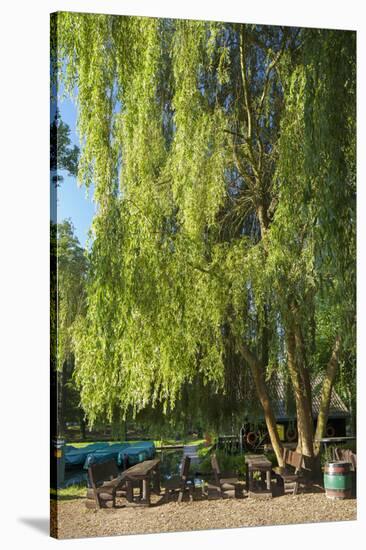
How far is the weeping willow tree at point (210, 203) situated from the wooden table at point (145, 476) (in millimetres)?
415

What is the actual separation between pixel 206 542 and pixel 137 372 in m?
1.35

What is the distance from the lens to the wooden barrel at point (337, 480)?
28.6ft

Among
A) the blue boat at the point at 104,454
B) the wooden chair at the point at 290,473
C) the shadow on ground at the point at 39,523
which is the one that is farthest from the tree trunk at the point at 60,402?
the wooden chair at the point at 290,473

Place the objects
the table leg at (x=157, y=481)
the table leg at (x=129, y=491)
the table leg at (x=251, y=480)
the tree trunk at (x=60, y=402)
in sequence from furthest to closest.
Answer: the table leg at (x=251, y=480), the table leg at (x=157, y=481), the table leg at (x=129, y=491), the tree trunk at (x=60, y=402)

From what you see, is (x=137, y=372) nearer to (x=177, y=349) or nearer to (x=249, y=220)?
(x=177, y=349)

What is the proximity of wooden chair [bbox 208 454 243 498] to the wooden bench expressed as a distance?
0.78 meters

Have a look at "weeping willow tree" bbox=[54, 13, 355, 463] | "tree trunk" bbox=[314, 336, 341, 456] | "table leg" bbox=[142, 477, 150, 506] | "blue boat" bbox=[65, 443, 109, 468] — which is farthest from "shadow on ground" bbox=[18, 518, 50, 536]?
"tree trunk" bbox=[314, 336, 341, 456]

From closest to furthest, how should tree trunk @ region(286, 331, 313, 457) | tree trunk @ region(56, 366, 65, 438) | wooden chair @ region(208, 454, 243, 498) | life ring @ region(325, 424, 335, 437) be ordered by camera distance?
tree trunk @ region(56, 366, 65, 438) → wooden chair @ region(208, 454, 243, 498) → tree trunk @ region(286, 331, 313, 457) → life ring @ region(325, 424, 335, 437)

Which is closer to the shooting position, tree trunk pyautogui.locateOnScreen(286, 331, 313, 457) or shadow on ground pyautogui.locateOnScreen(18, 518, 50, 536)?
shadow on ground pyautogui.locateOnScreen(18, 518, 50, 536)

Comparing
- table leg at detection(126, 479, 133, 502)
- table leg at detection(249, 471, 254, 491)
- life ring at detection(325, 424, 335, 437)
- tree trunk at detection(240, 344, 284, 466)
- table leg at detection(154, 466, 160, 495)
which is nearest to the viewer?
table leg at detection(126, 479, 133, 502)

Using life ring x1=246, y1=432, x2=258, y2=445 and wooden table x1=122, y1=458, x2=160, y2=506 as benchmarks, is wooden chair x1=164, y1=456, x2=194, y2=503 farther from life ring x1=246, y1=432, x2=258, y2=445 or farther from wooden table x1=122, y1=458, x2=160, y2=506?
life ring x1=246, y1=432, x2=258, y2=445

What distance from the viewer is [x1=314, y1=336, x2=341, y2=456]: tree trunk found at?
873 centimetres

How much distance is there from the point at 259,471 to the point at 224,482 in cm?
33

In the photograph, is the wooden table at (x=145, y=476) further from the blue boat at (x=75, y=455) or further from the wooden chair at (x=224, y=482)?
the wooden chair at (x=224, y=482)
